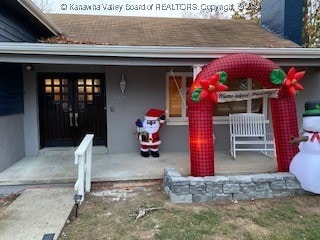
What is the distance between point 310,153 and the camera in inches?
168

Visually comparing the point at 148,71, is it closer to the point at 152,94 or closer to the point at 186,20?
the point at 152,94

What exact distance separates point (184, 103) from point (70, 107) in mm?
2716

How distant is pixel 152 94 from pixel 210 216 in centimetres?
354

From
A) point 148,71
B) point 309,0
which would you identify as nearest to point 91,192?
point 148,71

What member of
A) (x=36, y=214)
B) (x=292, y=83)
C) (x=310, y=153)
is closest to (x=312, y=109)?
(x=292, y=83)

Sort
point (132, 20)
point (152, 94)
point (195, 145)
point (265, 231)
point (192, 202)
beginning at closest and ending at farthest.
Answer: point (265, 231), point (192, 202), point (195, 145), point (152, 94), point (132, 20)

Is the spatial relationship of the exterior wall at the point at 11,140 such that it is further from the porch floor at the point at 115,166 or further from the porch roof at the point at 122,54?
the porch roof at the point at 122,54

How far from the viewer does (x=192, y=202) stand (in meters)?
4.17

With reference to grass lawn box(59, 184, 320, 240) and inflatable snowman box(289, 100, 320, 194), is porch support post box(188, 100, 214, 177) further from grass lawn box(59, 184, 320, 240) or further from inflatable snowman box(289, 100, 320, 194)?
inflatable snowman box(289, 100, 320, 194)

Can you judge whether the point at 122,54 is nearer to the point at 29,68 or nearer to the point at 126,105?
the point at 126,105

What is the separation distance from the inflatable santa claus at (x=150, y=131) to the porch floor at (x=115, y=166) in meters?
0.20

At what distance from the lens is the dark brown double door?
6.57 meters

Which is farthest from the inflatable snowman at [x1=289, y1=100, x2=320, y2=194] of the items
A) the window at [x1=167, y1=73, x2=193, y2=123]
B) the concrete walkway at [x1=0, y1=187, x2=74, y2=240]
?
the concrete walkway at [x1=0, y1=187, x2=74, y2=240]

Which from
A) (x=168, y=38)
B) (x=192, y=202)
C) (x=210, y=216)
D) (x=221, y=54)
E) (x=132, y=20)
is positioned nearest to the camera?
(x=210, y=216)
